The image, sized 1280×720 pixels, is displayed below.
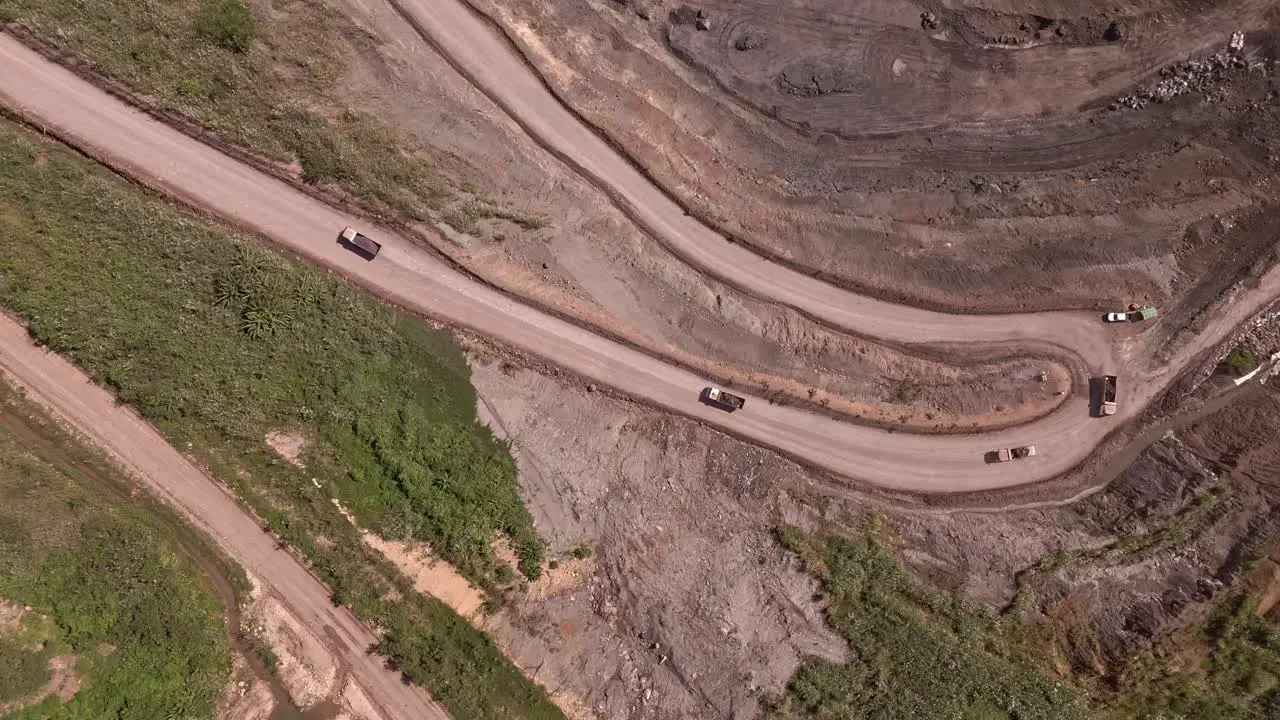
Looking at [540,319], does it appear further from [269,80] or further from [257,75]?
[257,75]

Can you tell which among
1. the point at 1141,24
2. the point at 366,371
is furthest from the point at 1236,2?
the point at 366,371

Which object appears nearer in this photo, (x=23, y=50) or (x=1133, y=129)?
(x=23, y=50)

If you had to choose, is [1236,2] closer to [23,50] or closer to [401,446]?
[401,446]

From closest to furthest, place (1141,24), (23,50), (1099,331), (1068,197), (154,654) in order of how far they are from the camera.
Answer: (154,654), (23,50), (1099,331), (1068,197), (1141,24)

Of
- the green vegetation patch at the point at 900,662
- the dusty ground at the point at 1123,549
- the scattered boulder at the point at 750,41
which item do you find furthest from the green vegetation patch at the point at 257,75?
the dusty ground at the point at 1123,549

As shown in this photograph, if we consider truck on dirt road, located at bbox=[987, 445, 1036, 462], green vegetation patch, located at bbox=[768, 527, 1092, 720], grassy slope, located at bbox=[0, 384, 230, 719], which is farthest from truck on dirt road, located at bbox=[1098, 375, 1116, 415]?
grassy slope, located at bbox=[0, 384, 230, 719]

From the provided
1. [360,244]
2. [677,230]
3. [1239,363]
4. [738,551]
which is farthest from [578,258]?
[1239,363]
